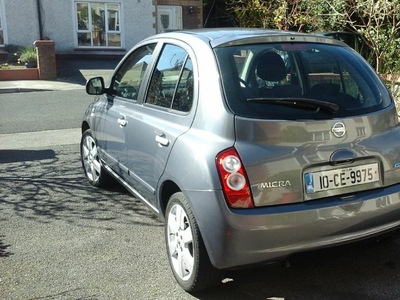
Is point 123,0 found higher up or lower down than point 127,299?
higher up

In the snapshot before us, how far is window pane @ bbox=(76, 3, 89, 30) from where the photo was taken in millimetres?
21375

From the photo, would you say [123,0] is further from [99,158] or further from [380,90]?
[380,90]

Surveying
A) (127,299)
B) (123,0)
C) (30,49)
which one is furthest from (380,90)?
(123,0)

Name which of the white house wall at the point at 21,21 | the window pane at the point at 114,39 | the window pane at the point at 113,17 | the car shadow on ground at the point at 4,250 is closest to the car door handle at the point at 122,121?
the car shadow on ground at the point at 4,250

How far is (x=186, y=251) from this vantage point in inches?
123

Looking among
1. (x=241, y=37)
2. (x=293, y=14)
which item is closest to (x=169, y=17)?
(x=293, y=14)

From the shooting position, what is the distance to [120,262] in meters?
3.62

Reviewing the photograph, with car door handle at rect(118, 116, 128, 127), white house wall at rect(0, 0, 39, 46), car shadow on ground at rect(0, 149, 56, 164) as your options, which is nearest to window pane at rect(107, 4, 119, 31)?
white house wall at rect(0, 0, 39, 46)

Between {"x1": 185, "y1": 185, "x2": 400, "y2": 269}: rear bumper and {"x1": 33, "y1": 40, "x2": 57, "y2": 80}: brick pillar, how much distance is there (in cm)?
1477

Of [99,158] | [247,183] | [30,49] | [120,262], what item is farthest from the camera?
[30,49]

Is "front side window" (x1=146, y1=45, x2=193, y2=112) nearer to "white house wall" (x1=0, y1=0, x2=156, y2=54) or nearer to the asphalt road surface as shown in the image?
the asphalt road surface

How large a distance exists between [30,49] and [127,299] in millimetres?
16889

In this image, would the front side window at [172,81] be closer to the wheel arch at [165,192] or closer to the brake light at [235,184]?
the wheel arch at [165,192]

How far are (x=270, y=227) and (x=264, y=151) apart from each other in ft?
1.45
